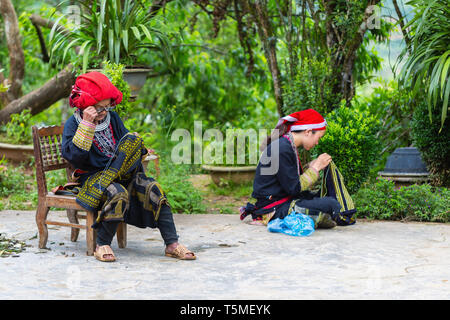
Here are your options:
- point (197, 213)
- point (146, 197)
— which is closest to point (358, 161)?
point (197, 213)

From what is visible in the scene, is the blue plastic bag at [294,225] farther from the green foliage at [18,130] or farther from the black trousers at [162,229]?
the green foliage at [18,130]

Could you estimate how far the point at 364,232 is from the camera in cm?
469

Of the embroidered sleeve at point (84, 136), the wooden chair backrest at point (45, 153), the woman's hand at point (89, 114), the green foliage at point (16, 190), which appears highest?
the woman's hand at point (89, 114)

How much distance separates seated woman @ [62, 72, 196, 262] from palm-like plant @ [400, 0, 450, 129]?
8.44ft

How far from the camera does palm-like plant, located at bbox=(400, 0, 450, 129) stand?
5012 millimetres

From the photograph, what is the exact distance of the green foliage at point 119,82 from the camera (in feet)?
16.1

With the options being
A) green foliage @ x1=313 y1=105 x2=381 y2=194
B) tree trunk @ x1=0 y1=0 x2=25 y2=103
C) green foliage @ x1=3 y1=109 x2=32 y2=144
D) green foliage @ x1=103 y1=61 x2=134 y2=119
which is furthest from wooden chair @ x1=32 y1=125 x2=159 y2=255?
tree trunk @ x1=0 y1=0 x2=25 y2=103

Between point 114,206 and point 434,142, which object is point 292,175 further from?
point 434,142

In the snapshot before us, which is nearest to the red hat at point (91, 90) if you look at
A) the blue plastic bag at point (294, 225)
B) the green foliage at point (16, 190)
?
the blue plastic bag at point (294, 225)

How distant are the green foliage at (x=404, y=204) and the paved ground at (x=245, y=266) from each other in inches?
8.6

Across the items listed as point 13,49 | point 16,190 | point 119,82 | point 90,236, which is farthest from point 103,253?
point 13,49

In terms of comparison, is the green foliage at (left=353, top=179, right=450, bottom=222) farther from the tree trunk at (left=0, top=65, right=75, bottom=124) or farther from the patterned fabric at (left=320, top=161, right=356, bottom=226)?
the tree trunk at (left=0, top=65, right=75, bottom=124)

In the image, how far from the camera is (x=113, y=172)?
3859 mm
